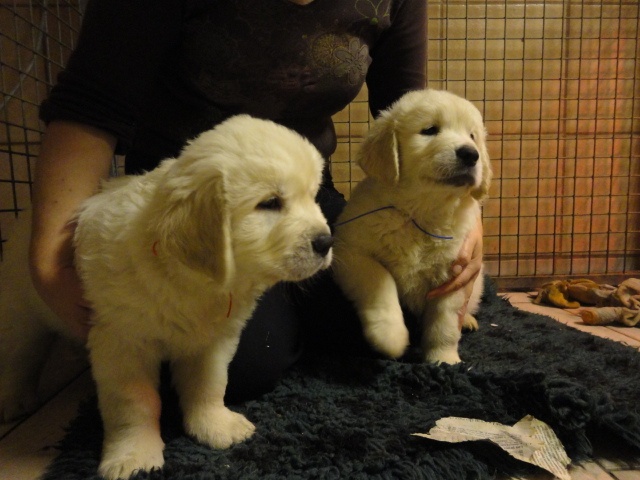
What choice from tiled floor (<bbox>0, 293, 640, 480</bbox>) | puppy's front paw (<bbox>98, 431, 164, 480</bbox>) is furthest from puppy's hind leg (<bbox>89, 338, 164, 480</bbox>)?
tiled floor (<bbox>0, 293, 640, 480</bbox>)

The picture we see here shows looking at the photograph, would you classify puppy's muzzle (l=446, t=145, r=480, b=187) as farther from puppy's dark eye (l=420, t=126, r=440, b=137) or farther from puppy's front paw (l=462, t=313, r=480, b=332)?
puppy's front paw (l=462, t=313, r=480, b=332)

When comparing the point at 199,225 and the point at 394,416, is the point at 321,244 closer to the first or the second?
the point at 199,225

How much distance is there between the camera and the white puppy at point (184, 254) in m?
1.00

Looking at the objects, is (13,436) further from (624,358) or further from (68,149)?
(624,358)

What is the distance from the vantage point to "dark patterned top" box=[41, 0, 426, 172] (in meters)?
1.32

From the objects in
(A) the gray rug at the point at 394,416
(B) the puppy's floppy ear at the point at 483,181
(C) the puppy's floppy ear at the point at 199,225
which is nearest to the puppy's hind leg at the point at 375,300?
(A) the gray rug at the point at 394,416


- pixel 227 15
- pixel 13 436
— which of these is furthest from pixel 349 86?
pixel 13 436

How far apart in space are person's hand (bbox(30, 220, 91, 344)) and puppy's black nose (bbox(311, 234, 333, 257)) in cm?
55

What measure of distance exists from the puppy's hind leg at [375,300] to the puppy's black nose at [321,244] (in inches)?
19.5

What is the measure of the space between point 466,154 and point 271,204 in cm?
74

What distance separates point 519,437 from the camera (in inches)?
46.5

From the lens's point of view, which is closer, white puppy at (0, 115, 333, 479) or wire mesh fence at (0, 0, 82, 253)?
white puppy at (0, 115, 333, 479)

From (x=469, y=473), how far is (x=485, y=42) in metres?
2.76

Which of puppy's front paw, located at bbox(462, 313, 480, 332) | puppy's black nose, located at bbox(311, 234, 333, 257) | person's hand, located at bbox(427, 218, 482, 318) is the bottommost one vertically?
puppy's front paw, located at bbox(462, 313, 480, 332)
